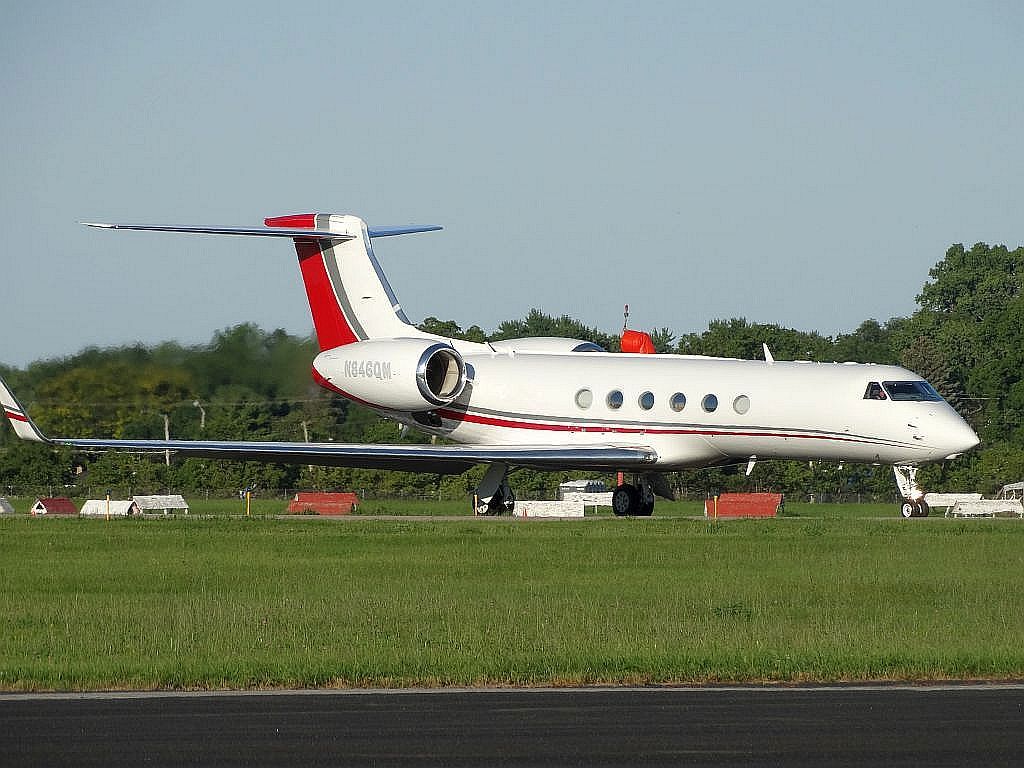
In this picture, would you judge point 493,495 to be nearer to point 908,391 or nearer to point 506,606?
point 908,391

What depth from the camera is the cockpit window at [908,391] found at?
30500mm

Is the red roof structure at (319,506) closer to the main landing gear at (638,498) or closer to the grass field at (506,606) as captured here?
the main landing gear at (638,498)

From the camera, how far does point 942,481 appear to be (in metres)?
51.9

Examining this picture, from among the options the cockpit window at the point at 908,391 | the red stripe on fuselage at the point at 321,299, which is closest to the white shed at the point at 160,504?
the red stripe on fuselage at the point at 321,299

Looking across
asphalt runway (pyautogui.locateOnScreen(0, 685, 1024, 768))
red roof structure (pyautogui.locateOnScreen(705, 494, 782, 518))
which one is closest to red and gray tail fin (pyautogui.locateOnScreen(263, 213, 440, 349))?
red roof structure (pyautogui.locateOnScreen(705, 494, 782, 518))

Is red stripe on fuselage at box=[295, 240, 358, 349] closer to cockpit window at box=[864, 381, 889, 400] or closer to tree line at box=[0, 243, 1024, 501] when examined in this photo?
tree line at box=[0, 243, 1024, 501]

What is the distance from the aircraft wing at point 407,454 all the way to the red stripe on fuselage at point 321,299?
5008 millimetres

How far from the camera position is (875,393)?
3050cm

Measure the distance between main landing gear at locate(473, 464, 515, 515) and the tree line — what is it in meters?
4.53

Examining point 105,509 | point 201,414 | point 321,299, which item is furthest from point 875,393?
point 201,414

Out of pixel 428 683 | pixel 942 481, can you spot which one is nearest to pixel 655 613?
pixel 428 683

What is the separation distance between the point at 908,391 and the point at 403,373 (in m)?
10.0

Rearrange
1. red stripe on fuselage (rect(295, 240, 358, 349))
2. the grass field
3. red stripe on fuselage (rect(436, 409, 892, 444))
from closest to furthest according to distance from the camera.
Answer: the grass field < red stripe on fuselage (rect(436, 409, 892, 444)) < red stripe on fuselage (rect(295, 240, 358, 349))

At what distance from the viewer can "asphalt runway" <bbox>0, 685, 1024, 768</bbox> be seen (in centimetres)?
903
